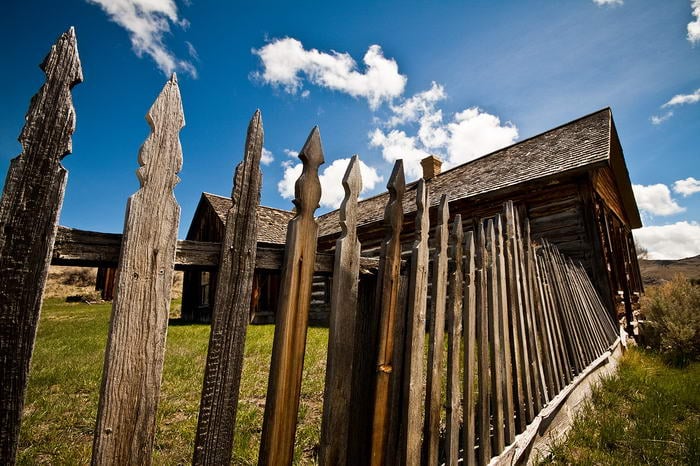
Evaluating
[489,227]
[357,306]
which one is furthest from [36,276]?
[489,227]

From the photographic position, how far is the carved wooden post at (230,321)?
1.00 m

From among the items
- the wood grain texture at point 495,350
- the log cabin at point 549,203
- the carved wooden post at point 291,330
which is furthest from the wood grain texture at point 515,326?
the log cabin at point 549,203

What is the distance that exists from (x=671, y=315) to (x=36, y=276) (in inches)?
347

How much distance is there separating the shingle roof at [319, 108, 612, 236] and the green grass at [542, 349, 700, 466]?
3.80 meters

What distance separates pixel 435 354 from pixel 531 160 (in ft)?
31.6

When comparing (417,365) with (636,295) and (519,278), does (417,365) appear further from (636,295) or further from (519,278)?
(636,295)

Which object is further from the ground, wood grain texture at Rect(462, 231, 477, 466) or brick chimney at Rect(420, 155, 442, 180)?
brick chimney at Rect(420, 155, 442, 180)

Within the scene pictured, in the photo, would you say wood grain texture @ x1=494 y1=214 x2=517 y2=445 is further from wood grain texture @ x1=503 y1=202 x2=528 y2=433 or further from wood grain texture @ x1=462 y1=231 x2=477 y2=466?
wood grain texture @ x1=462 y1=231 x2=477 y2=466

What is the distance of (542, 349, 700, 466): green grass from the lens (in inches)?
97.5

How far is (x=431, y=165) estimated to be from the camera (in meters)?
14.2

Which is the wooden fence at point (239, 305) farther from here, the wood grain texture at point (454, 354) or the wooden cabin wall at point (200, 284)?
the wooden cabin wall at point (200, 284)

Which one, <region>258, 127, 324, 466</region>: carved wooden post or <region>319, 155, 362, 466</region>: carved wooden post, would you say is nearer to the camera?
<region>258, 127, 324, 466</region>: carved wooden post

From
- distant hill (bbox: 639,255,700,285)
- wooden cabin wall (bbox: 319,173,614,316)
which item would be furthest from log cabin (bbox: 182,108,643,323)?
distant hill (bbox: 639,255,700,285)

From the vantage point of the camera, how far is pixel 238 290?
108 centimetres
